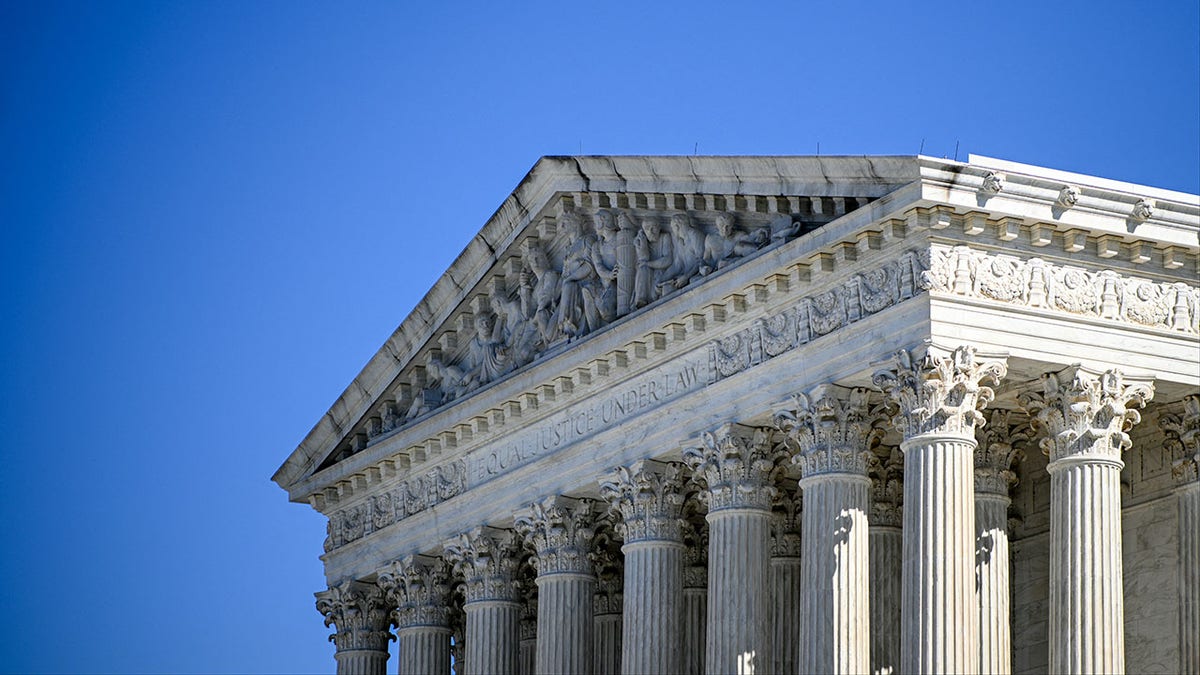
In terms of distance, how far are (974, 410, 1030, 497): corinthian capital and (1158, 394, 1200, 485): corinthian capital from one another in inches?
122

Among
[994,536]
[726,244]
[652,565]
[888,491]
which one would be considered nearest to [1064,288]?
[994,536]

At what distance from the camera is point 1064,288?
46.6 meters

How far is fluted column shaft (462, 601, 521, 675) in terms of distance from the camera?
198ft

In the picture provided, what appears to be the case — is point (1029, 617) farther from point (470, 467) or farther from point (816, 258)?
point (470, 467)

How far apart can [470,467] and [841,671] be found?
52.7 ft

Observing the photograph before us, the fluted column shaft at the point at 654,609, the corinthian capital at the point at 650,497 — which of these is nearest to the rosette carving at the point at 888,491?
the corinthian capital at the point at 650,497

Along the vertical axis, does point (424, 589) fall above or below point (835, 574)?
above

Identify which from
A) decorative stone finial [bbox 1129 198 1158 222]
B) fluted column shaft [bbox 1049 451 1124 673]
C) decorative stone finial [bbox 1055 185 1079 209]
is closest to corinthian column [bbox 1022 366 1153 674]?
fluted column shaft [bbox 1049 451 1124 673]

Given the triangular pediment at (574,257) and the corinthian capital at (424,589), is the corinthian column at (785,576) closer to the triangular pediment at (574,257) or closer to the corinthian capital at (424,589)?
the triangular pediment at (574,257)

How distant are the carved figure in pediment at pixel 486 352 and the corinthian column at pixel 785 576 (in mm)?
7443

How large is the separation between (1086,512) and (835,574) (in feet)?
15.6

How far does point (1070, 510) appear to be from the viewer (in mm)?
45969

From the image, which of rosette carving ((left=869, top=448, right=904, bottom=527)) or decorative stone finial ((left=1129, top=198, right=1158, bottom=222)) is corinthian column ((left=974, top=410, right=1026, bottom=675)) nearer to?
rosette carving ((left=869, top=448, right=904, bottom=527))

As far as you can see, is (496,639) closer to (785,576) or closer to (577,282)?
(785,576)
